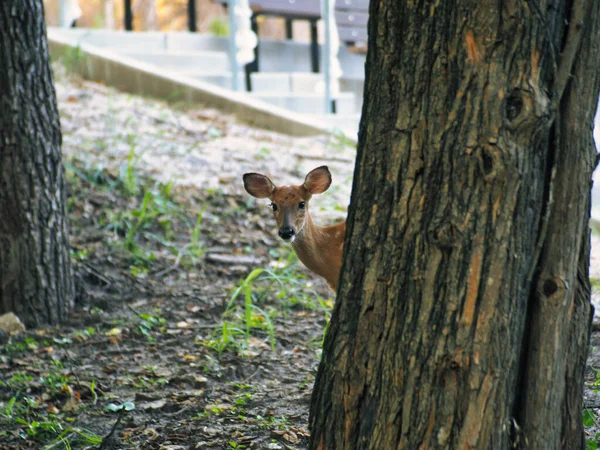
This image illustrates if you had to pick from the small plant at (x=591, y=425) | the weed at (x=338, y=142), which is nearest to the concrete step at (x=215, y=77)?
the weed at (x=338, y=142)

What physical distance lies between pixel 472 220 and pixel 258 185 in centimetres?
244

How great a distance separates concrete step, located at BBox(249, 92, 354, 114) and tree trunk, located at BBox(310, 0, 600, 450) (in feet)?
27.3

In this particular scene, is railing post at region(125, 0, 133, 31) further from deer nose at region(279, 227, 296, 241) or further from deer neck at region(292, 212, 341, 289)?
deer nose at region(279, 227, 296, 241)

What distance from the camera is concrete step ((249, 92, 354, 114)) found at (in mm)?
10891

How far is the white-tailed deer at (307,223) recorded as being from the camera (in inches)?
177

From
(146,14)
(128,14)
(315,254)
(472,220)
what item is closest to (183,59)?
(128,14)

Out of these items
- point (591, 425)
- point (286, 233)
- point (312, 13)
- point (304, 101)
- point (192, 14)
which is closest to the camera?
point (591, 425)

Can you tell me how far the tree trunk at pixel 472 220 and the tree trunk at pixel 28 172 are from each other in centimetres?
264

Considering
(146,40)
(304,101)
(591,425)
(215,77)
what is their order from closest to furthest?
1. (591,425)
2. (215,77)
3. (304,101)
4. (146,40)

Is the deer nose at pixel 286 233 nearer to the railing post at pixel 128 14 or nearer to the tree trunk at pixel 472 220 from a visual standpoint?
the tree trunk at pixel 472 220

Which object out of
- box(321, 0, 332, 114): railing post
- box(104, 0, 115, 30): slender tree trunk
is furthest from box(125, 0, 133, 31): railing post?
box(104, 0, 115, 30): slender tree trunk

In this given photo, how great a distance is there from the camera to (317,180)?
183 inches

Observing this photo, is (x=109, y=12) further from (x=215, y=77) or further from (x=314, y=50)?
(x=215, y=77)

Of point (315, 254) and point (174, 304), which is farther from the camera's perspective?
point (174, 304)
